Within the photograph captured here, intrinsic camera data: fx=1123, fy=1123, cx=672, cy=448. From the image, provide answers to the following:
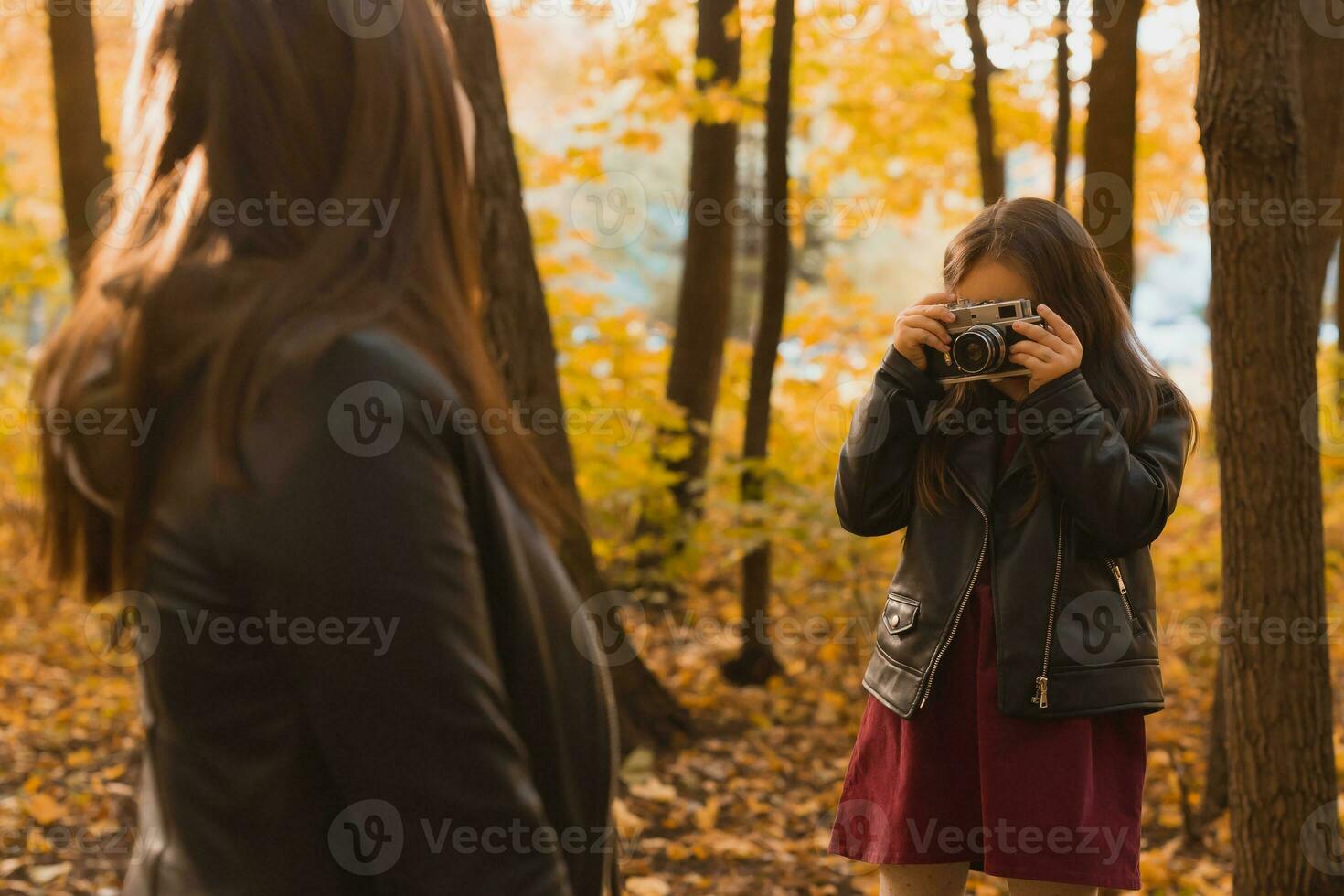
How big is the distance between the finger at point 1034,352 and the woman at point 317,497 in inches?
61.6

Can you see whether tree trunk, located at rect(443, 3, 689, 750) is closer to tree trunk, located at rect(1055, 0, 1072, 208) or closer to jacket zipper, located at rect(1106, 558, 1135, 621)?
jacket zipper, located at rect(1106, 558, 1135, 621)

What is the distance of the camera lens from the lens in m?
2.42

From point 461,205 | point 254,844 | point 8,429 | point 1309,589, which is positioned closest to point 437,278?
point 461,205

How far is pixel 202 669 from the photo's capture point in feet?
3.16

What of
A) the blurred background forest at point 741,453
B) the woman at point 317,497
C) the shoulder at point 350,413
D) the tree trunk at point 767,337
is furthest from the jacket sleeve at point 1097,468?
the tree trunk at point 767,337

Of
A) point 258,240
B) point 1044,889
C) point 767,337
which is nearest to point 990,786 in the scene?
point 1044,889

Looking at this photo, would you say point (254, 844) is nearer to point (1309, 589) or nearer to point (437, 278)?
point (437, 278)

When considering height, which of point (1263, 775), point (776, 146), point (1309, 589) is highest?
point (776, 146)

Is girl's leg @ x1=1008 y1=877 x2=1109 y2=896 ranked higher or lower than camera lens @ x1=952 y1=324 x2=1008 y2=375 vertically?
lower

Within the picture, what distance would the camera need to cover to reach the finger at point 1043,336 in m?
2.38

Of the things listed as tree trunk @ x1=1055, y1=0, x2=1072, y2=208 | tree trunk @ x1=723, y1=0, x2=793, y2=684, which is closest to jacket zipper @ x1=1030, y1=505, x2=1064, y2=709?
tree trunk @ x1=723, y1=0, x2=793, y2=684

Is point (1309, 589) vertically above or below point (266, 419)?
below

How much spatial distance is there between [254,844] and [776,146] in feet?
18.7

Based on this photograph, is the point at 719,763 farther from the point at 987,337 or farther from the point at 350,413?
the point at 350,413
